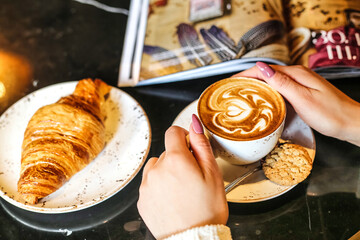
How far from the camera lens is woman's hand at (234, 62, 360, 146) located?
935 mm

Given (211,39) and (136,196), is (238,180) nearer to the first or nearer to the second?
(136,196)

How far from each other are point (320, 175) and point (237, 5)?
2.39ft

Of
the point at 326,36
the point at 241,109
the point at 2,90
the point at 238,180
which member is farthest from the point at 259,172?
the point at 2,90

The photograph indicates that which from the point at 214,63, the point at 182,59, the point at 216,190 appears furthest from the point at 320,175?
the point at 182,59

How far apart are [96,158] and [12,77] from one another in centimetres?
63

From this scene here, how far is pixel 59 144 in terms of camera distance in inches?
38.4

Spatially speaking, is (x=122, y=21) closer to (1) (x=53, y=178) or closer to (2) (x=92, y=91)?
(2) (x=92, y=91)

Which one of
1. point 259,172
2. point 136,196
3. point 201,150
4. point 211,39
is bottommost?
point 136,196

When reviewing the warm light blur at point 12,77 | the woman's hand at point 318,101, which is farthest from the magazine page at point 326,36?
the warm light blur at point 12,77

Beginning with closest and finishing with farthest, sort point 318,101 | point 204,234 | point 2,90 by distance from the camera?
1. point 204,234
2. point 318,101
3. point 2,90

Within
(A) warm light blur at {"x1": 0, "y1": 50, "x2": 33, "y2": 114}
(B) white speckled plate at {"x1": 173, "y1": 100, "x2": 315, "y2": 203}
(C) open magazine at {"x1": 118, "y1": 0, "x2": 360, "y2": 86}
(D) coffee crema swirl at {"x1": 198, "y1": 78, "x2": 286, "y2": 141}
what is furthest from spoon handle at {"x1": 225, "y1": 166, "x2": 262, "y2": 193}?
(A) warm light blur at {"x1": 0, "y1": 50, "x2": 33, "y2": 114}

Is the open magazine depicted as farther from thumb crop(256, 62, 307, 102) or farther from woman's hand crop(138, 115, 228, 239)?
woman's hand crop(138, 115, 228, 239)

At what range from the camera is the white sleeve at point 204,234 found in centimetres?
71

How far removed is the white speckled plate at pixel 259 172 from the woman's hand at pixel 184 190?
4.1 inches
